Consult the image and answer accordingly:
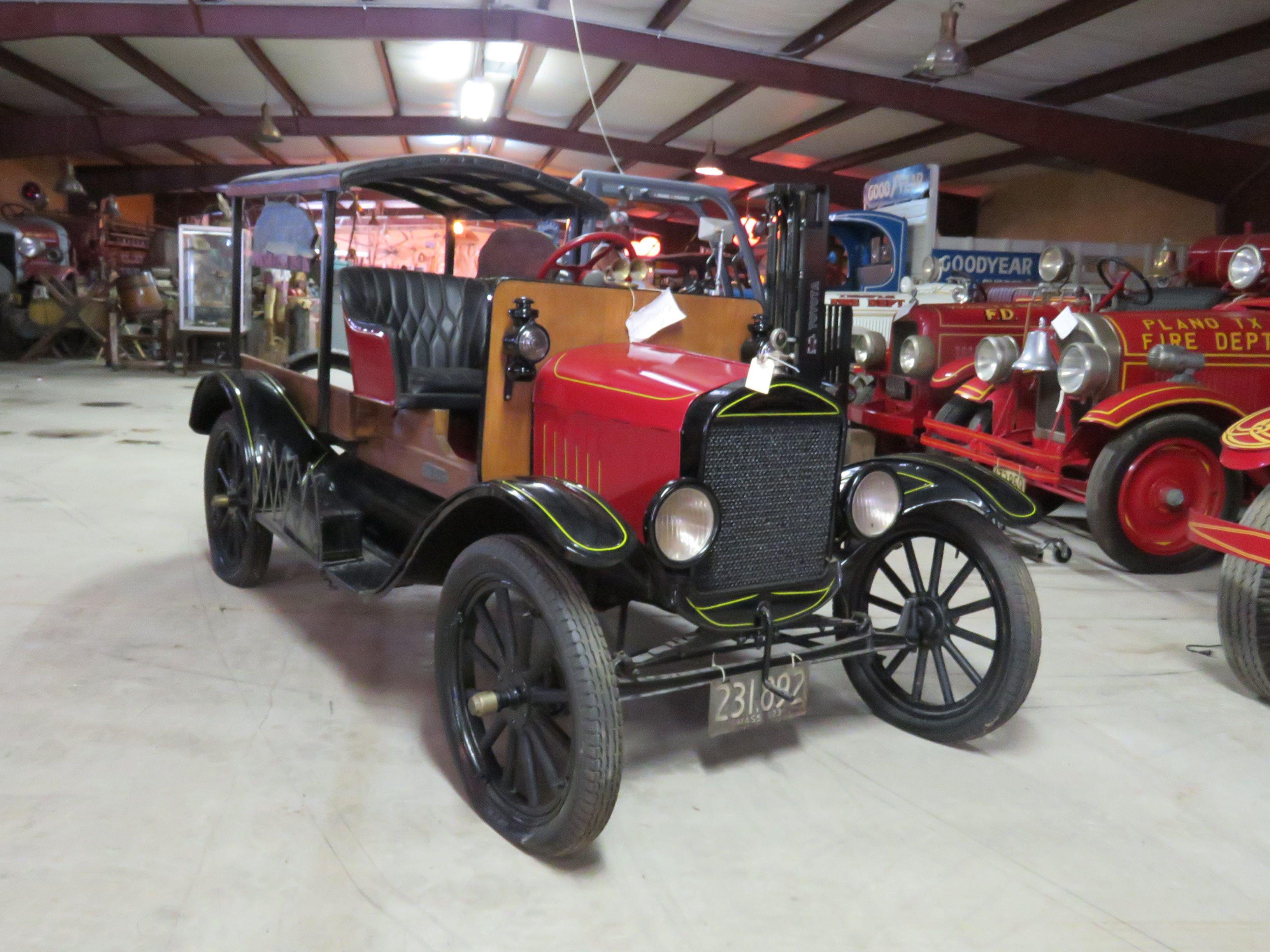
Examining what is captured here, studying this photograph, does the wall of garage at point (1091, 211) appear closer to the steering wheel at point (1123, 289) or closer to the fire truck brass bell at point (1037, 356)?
the steering wheel at point (1123, 289)

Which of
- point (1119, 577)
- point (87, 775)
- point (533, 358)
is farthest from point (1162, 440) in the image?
point (87, 775)

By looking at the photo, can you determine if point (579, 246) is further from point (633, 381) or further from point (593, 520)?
point (593, 520)

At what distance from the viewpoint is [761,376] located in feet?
6.77

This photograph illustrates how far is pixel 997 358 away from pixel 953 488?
2740 mm

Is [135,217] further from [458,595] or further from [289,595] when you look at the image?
[458,595]

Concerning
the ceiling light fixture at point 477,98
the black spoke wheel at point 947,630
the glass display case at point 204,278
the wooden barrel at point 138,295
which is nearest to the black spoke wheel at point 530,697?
the black spoke wheel at point 947,630

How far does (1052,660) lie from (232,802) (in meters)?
2.51

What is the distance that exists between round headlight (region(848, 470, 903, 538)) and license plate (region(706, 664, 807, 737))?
0.40 m

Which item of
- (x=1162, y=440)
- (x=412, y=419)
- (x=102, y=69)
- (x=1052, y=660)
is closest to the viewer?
(x=412, y=419)

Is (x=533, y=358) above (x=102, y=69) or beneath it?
beneath

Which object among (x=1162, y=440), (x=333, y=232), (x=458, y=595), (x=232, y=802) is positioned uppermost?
(x=333, y=232)

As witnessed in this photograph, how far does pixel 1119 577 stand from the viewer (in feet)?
14.0

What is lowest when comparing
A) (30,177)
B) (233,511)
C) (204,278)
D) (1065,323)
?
(233,511)

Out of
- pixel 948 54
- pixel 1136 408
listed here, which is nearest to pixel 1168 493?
pixel 1136 408
